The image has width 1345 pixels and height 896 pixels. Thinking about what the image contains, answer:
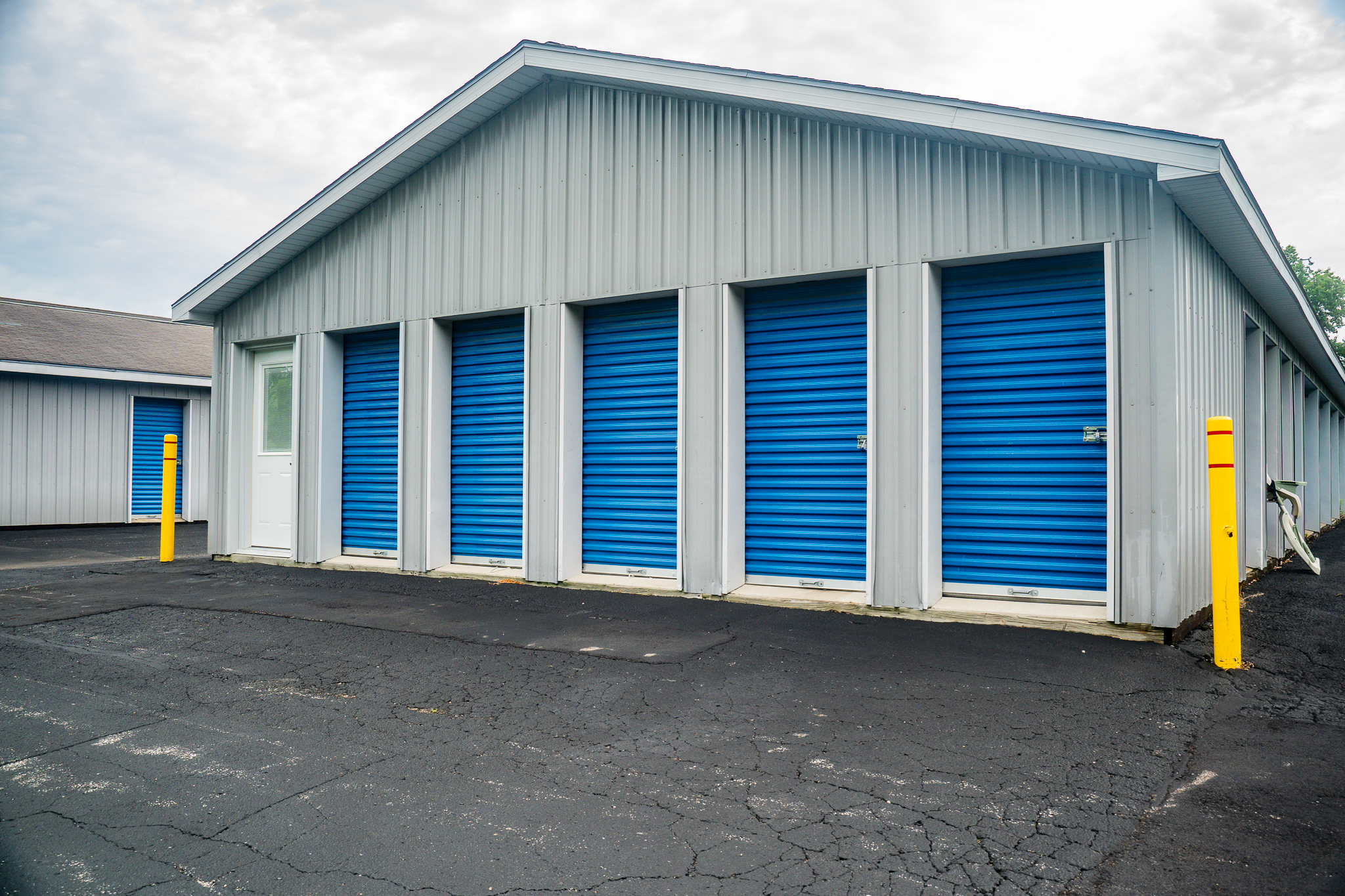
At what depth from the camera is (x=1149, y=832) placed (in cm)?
279

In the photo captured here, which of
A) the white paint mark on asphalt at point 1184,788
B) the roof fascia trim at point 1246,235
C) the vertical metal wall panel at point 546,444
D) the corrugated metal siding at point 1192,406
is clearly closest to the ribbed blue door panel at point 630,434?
the vertical metal wall panel at point 546,444

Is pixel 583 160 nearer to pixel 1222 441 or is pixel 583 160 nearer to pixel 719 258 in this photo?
pixel 719 258

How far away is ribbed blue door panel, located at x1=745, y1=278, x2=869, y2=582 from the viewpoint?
742 cm

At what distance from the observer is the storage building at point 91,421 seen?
1697 centimetres

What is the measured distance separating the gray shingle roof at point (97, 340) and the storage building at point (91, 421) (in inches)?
1.8

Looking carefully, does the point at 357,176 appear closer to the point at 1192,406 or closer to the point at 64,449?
the point at 1192,406

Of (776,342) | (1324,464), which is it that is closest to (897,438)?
(776,342)

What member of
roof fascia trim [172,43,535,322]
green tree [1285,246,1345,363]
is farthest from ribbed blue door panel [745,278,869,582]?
green tree [1285,246,1345,363]

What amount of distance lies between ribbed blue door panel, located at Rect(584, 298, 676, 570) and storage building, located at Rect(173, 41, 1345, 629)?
32 mm

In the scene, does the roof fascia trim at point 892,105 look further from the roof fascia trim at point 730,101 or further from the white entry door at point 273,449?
the white entry door at point 273,449

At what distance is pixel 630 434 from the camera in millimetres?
8523

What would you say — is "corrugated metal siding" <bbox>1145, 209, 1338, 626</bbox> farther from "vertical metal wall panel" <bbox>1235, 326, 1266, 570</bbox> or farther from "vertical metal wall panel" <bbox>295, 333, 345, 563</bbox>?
"vertical metal wall panel" <bbox>295, 333, 345, 563</bbox>

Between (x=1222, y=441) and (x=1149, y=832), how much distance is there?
3086mm

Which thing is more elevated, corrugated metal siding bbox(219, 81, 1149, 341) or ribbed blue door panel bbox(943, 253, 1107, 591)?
corrugated metal siding bbox(219, 81, 1149, 341)
